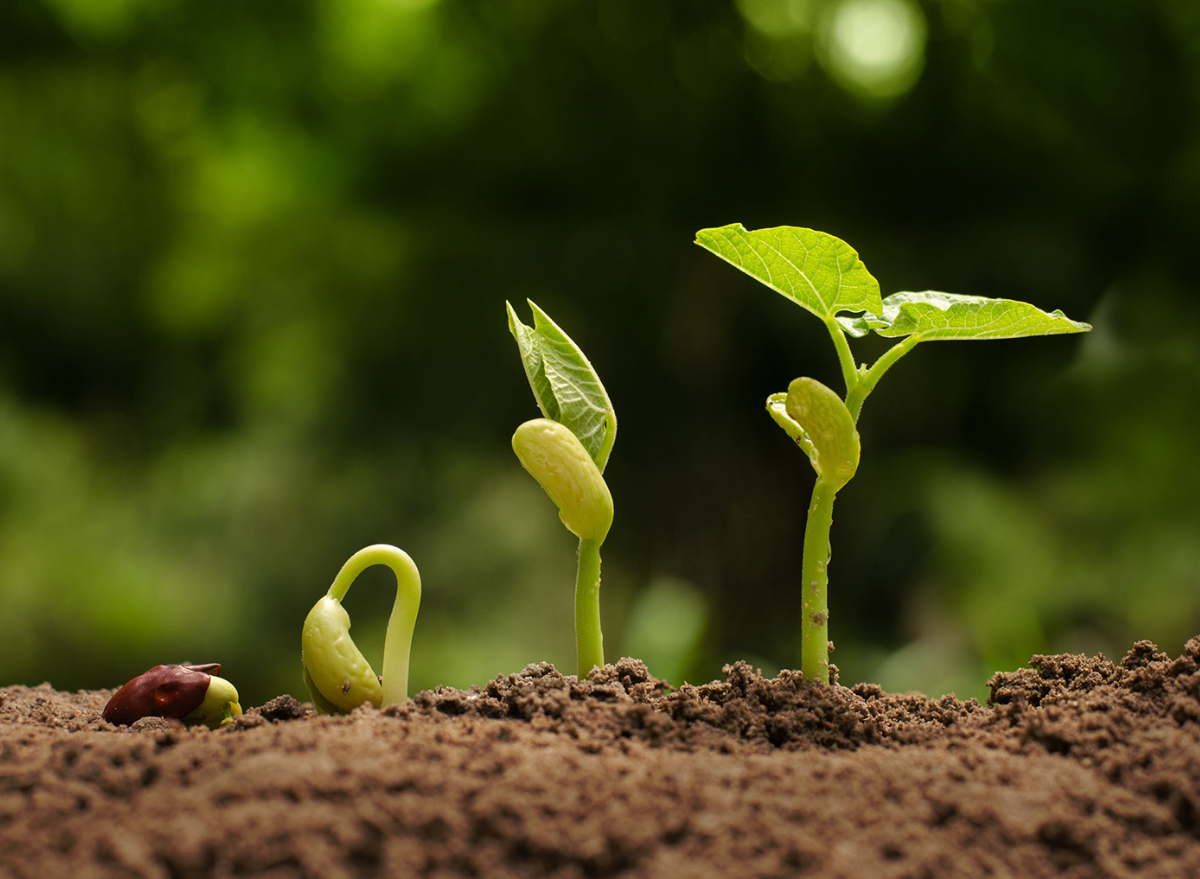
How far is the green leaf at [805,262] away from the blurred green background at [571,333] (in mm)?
1491

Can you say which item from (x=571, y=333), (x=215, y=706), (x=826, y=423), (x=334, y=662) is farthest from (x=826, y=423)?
(x=571, y=333)

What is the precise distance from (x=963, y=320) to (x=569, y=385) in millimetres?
350

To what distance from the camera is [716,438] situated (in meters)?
2.40

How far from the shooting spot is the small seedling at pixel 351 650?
0.77 metres

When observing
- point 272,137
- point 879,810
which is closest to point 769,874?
point 879,810

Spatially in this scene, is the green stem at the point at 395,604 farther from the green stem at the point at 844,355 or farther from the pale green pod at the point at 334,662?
the green stem at the point at 844,355

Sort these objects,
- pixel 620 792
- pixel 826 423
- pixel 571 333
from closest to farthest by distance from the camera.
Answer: pixel 620 792
pixel 826 423
pixel 571 333

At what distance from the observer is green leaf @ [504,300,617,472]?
2.75 feet

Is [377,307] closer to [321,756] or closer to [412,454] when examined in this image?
[412,454]

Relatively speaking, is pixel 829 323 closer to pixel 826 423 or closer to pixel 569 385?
pixel 826 423

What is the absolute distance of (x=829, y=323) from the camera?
0.81 m

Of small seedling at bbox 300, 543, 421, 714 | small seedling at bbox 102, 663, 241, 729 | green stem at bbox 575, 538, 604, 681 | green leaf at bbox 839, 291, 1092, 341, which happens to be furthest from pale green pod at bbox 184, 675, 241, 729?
green leaf at bbox 839, 291, 1092, 341

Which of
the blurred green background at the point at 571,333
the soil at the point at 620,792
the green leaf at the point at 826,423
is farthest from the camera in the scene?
the blurred green background at the point at 571,333

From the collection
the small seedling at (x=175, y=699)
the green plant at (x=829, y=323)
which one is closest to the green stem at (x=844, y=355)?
the green plant at (x=829, y=323)
